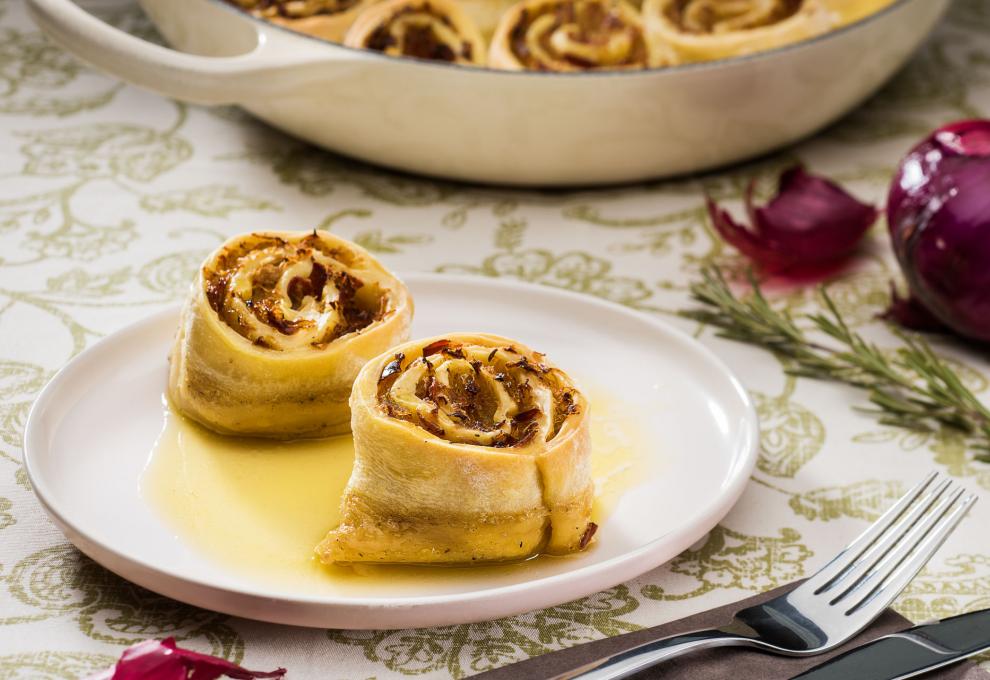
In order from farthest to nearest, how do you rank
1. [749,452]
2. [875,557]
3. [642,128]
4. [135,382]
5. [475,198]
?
[475,198] → [642,128] → [135,382] → [749,452] → [875,557]

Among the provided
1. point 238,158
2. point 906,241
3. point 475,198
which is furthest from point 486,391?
point 238,158

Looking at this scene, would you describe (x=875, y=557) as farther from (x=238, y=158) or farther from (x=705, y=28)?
(x=238, y=158)

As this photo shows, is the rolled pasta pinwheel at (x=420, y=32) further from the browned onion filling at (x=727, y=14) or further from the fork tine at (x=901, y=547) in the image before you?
the fork tine at (x=901, y=547)

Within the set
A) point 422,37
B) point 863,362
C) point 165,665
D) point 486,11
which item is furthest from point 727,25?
point 165,665

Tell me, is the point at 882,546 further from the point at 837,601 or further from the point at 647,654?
the point at 647,654

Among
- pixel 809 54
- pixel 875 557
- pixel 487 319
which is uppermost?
pixel 809 54

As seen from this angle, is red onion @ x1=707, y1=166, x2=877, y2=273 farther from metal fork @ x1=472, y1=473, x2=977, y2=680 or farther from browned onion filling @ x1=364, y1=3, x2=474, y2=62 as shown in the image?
metal fork @ x1=472, y1=473, x2=977, y2=680

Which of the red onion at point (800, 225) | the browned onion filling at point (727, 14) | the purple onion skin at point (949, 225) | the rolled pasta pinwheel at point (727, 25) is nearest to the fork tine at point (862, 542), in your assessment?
the purple onion skin at point (949, 225)
